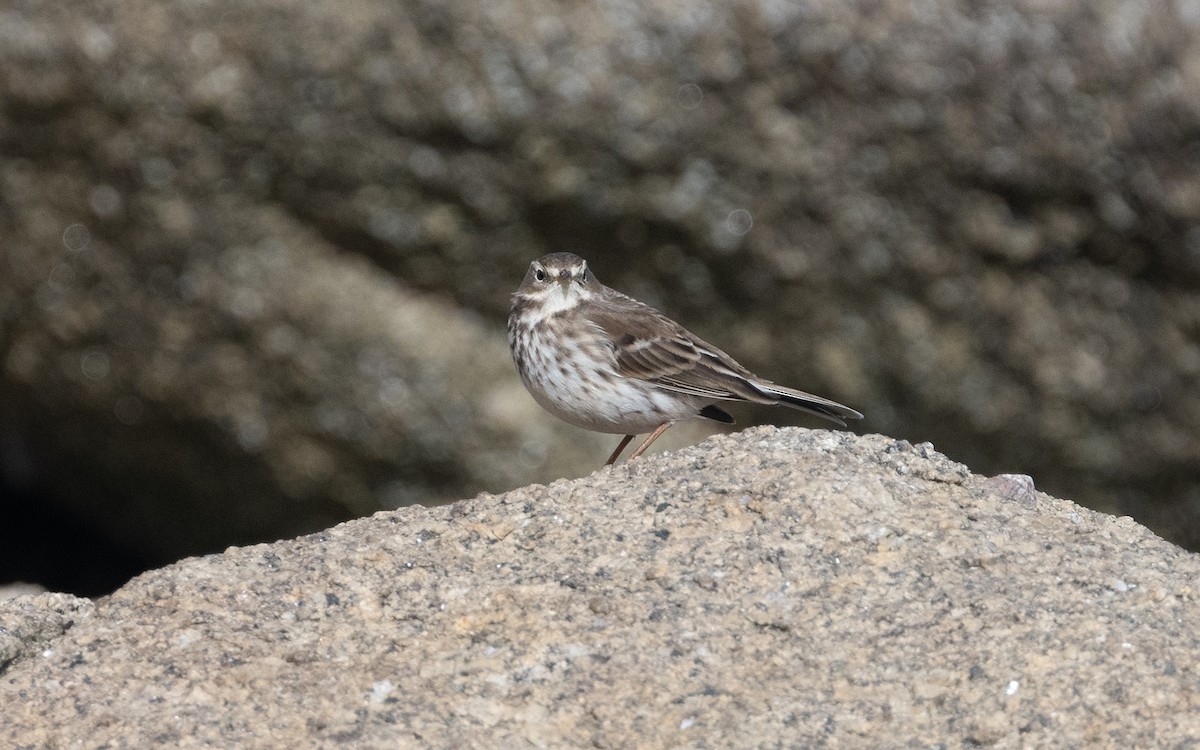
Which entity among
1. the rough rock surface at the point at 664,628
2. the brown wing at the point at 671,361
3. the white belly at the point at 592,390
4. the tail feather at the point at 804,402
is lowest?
the rough rock surface at the point at 664,628

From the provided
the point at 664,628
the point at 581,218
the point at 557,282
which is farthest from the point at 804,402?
the point at 664,628

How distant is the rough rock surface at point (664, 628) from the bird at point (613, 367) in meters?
2.09

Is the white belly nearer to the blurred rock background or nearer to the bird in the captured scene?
the bird

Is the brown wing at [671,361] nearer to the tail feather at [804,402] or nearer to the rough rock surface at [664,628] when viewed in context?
the tail feather at [804,402]

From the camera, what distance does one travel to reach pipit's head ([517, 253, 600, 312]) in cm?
610

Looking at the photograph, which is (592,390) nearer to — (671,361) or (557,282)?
(671,361)

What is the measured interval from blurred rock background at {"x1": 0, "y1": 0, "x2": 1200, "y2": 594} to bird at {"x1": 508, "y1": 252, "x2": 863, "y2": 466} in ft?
3.88

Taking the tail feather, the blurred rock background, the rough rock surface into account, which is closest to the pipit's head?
the tail feather

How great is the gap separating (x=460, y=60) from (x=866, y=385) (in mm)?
2515

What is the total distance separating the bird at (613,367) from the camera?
19.2 feet

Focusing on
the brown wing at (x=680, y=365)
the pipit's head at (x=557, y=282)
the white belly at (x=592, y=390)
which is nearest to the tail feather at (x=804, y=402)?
the brown wing at (x=680, y=365)

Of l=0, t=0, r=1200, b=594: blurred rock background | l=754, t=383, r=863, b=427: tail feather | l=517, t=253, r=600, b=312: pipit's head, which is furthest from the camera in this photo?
l=0, t=0, r=1200, b=594: blurred rock background

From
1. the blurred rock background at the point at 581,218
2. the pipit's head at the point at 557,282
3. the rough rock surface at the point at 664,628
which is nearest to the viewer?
the rough rock surface at the point at 664,628

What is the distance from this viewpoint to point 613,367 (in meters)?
5.93
